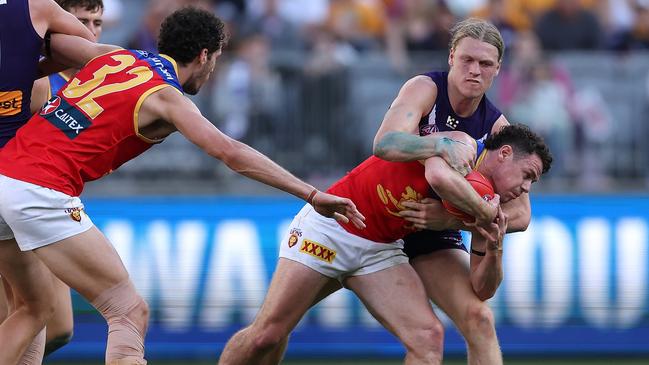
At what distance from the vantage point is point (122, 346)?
6.03 meters

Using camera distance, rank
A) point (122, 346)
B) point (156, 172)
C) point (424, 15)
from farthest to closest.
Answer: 1. point (424, 15)
2. point (156, 172)
3. point (122, 346)

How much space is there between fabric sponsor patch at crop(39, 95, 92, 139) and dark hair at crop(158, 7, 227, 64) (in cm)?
60

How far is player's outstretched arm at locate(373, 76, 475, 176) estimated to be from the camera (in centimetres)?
639

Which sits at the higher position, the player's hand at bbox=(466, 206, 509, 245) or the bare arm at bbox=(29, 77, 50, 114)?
the bare arm at bbox=(29, 77, 50, 114)

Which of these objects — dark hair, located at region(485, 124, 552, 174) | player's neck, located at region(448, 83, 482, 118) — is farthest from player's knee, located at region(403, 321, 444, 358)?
player's neck, located at region(448, 83, 482, 118)

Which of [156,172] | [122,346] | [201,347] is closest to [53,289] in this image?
[122,346]

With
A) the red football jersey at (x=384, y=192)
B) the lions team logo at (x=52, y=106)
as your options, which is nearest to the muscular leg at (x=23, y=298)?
the lions team logo at (x=52, y=106)

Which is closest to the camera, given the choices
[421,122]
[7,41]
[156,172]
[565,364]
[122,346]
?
[122,346]

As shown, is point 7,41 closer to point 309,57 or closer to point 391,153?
point 391,153

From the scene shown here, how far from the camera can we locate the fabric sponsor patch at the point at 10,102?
657cm

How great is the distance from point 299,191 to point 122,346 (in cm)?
118

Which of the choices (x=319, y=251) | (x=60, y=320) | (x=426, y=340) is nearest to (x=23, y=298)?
(x=60, y=320)

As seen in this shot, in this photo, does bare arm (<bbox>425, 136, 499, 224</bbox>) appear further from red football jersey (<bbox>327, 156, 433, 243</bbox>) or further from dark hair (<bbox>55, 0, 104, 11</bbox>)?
dark hair (<bbox>55, 0, 104, 11</bbox>)

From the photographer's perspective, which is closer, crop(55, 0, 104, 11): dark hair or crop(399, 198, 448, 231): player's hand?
crop(399, 198, 448, 231): player's hand
